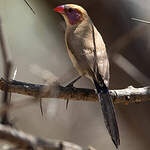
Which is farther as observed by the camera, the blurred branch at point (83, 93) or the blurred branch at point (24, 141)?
the blurred branch at point (83, 93)

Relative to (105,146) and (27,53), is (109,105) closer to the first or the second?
(105,146)

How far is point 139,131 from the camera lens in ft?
16.3

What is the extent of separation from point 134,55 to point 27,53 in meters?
5.36

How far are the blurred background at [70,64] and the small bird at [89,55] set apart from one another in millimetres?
154

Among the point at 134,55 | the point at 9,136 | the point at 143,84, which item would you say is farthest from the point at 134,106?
the point at 9,136

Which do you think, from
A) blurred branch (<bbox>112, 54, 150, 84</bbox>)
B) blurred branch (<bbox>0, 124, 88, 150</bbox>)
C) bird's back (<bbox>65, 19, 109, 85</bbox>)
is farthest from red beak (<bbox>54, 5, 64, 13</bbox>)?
blurred branch (<bbox>0, 124, 88, 150</bbox>)

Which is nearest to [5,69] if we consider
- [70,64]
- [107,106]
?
[107,106]

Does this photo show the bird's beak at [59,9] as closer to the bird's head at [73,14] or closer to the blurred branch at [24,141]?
the bird's head at [73,14]

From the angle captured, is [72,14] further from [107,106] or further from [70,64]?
[107,106]

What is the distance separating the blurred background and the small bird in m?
0.15

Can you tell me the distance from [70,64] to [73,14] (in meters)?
1.31

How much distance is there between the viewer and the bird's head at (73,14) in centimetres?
550

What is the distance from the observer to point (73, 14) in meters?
5.71

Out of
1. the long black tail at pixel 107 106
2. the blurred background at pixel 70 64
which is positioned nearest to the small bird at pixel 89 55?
the long black tail at pixel 107 106
